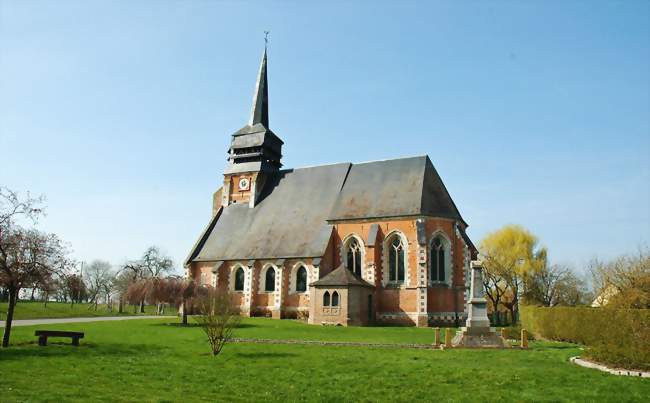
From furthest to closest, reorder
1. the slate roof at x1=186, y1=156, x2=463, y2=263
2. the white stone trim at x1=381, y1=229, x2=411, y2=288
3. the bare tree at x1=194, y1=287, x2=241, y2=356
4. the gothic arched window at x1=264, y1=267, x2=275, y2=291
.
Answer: the gothic arched window at x1=264, y1=267, x2=275, y2=291 → the slate roof at x1=186, y1=156, x2=463, y2=263 → the white stone trim at x1=381, y1=229, x2=411, y2=288 → the bare tree at x1=194, y1=287, x2=241, y2=356

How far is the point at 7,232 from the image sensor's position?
59.9 ft

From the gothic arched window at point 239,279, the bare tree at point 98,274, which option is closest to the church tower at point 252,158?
the gothic arched window at point 239,279

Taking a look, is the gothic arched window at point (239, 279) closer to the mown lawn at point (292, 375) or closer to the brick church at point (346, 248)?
the brick church at point (346, 248)

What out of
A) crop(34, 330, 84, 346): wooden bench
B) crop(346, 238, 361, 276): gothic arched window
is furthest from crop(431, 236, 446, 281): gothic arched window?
crop(34, 330, 84, 346): wooden bench

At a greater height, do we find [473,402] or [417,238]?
[417,238]

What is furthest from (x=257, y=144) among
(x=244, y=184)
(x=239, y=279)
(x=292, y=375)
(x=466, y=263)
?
(x=292, y=375)

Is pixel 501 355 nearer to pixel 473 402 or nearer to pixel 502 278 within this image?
pixel 473 402

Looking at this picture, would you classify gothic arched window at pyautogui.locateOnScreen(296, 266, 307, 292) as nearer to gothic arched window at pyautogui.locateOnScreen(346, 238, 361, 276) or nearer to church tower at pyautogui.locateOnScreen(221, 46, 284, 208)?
gothic arched window at pyautogui.locateOnScreen(346, 238, 361, 276)

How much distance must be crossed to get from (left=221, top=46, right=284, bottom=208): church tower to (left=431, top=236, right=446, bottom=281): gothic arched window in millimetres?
16719

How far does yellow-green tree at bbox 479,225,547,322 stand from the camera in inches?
2071

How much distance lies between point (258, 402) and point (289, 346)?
1100cm

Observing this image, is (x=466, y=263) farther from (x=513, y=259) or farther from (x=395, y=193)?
(x=513, y=259)

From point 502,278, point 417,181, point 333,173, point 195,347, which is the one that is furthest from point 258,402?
point 502,278

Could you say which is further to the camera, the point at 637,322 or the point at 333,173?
the point at 333,173
